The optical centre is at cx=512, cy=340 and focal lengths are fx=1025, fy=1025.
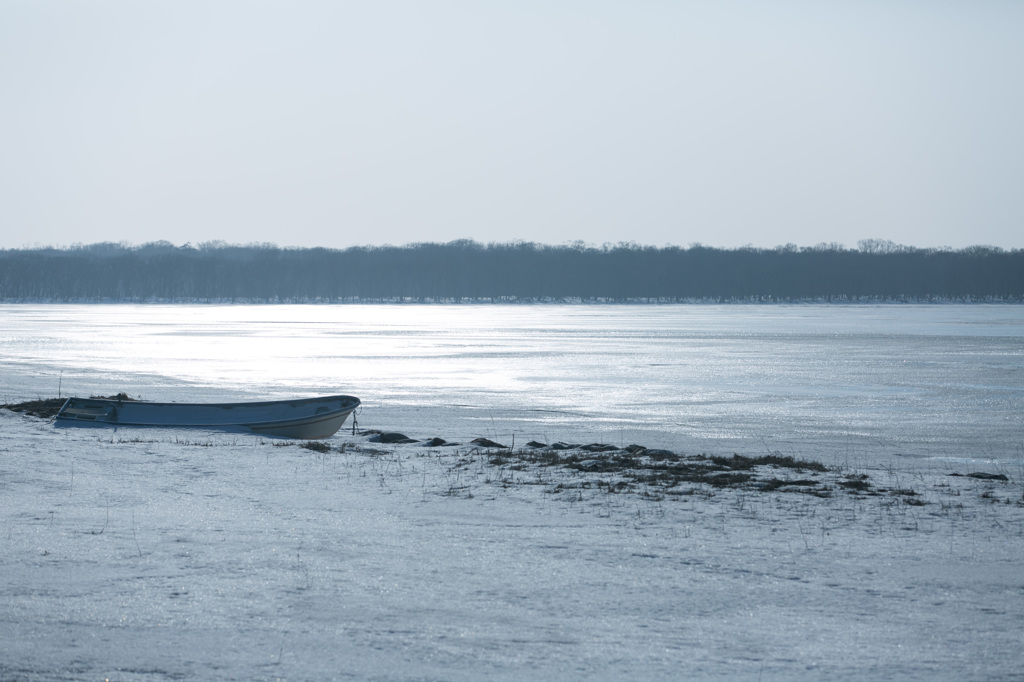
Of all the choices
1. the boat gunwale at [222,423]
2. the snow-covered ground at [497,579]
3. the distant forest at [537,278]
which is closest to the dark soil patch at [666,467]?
the snow-covered ground at [497,579]

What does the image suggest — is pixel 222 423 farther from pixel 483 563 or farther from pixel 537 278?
pixel 537 278

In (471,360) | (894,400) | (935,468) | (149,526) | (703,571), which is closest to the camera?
(703,571)

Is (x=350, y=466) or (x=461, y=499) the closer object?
(x=461, y=499)

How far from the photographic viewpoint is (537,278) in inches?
6900

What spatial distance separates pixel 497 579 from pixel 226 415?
1192 centimetres

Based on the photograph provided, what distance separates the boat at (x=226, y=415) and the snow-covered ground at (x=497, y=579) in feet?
19.3

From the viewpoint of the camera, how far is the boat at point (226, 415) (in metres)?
17.4

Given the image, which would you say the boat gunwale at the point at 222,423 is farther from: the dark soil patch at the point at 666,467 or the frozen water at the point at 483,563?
the dark soil patch at the point at 666,467

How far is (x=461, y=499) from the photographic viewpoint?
1025cm

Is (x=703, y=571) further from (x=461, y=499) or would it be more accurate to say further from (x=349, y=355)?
(x=349, y=355)

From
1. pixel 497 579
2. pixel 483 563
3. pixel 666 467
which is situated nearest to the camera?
pixel 497 579

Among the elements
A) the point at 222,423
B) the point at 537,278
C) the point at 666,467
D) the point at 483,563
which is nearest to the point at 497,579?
the point at 483,563

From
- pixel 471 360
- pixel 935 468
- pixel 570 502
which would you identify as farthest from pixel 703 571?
pixel 471 360

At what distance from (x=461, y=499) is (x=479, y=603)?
12.9ft
